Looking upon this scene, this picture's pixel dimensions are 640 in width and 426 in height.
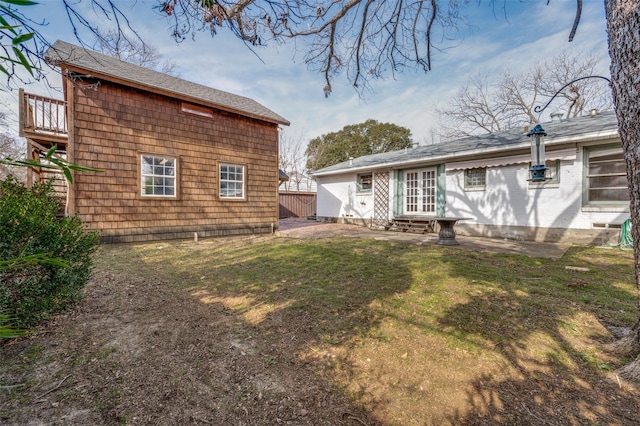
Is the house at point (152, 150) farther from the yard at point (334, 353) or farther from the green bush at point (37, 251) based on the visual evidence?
the yard at point (334, 353)

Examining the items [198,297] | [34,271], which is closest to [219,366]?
[198,297]

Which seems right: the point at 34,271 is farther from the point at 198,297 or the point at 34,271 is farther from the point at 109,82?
the point at 109,82

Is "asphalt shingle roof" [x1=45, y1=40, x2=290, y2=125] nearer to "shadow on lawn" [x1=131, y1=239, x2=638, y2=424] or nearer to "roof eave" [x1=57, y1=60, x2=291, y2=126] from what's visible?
"roof eave" [x1=57, y1=60, x2=291, y2=126]

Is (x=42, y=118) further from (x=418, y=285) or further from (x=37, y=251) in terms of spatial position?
(x=418, y=285)

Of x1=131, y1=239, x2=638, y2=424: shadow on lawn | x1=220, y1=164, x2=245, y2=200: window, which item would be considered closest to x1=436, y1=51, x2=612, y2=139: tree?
x1=220, y1=164, x2=245, y2=200: window

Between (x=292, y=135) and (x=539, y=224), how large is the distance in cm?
2262

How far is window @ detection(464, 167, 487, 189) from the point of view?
9.14 metres

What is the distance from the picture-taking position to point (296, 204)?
19750mm

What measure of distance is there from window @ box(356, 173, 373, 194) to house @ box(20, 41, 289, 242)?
428 centimetres

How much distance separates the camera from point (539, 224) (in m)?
8.01

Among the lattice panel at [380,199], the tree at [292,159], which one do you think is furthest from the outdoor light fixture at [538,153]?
the tree at [292,159]

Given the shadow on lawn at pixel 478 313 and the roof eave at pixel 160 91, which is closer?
the shadow on lawn at pixel 478 313

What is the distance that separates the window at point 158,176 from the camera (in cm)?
807

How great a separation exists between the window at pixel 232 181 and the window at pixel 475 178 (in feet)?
24.0
